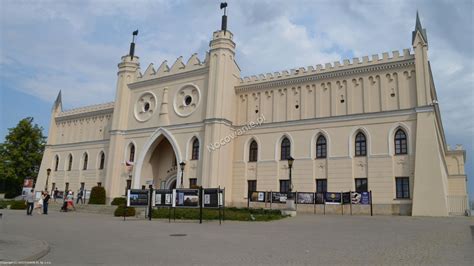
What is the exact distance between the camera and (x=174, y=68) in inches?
1430

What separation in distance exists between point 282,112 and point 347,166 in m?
7.03

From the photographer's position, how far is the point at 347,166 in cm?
2708

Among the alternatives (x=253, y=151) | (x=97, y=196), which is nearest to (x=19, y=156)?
(x=97, y=196)

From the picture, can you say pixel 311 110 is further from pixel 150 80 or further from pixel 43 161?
pixel 43 161

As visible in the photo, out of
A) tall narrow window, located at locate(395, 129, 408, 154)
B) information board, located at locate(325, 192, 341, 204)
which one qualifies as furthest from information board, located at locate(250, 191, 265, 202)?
tall narrow window, located at locate(395, 129, 408, 154)

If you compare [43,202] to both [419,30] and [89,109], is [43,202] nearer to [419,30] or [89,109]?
[89,109]

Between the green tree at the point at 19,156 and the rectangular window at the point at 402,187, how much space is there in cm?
4065

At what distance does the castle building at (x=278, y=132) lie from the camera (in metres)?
25.3

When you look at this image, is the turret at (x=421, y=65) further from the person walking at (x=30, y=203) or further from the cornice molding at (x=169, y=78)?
the person walking at (x=30, y=203)

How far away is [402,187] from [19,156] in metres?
41.8

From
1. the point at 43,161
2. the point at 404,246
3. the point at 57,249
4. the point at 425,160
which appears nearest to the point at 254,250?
the point at 404,246

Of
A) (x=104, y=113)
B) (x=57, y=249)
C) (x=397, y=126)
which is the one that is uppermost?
(x=104, y=113)

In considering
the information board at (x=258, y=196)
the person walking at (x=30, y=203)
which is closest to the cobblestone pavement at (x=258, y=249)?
the person walking at (x=30, y=203)

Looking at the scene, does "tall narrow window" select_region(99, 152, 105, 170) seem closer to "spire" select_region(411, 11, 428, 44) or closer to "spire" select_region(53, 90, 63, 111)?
"spire" select_region(53, 90, 63, 111)
